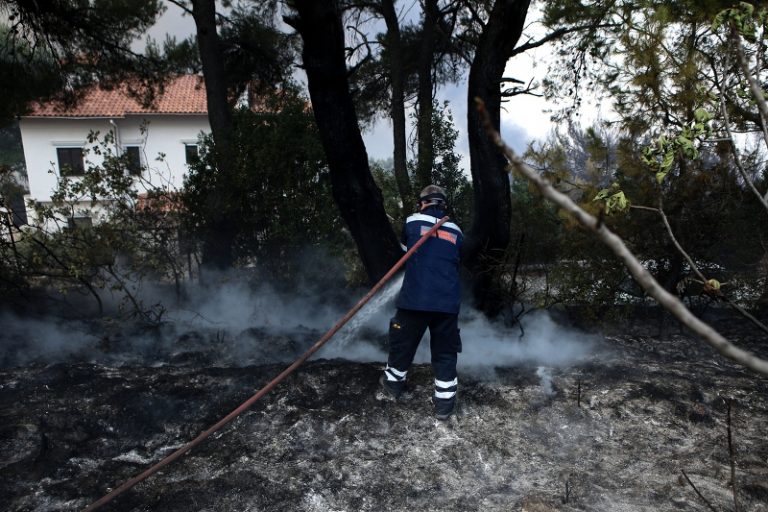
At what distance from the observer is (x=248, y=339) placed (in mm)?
6414

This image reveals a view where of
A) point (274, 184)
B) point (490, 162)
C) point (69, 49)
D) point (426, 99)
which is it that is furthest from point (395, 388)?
point (426, 99)

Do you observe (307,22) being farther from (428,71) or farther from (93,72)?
(428,71)

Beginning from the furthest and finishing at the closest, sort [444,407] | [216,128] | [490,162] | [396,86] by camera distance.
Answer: [396,86]
[216,128]
[490,162]
[444,407]

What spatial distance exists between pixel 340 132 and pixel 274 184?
2314mm

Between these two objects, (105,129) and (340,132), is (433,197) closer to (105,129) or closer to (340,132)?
(340,132)

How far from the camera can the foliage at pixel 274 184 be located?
723cm

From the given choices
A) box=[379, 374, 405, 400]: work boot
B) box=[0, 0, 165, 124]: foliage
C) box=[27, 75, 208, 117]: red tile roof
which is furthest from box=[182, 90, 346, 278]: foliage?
box=[27, 75, 208, 117]: red tile roof

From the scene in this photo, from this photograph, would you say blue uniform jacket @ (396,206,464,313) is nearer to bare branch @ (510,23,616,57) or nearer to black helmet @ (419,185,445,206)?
black helmet @ (419,185,445,206)

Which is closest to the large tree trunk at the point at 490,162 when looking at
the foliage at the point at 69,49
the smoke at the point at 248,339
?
the smoke at the point at 248,339

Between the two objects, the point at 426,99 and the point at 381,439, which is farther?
the point at 426,99

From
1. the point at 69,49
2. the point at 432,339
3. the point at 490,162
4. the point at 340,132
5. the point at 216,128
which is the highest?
the point at 69,49

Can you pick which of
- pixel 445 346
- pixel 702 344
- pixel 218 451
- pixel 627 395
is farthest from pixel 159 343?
pixel 702 344

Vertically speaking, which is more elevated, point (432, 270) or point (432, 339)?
point (432, 270)

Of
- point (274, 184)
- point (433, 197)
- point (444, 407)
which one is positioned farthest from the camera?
point (274, 184)
